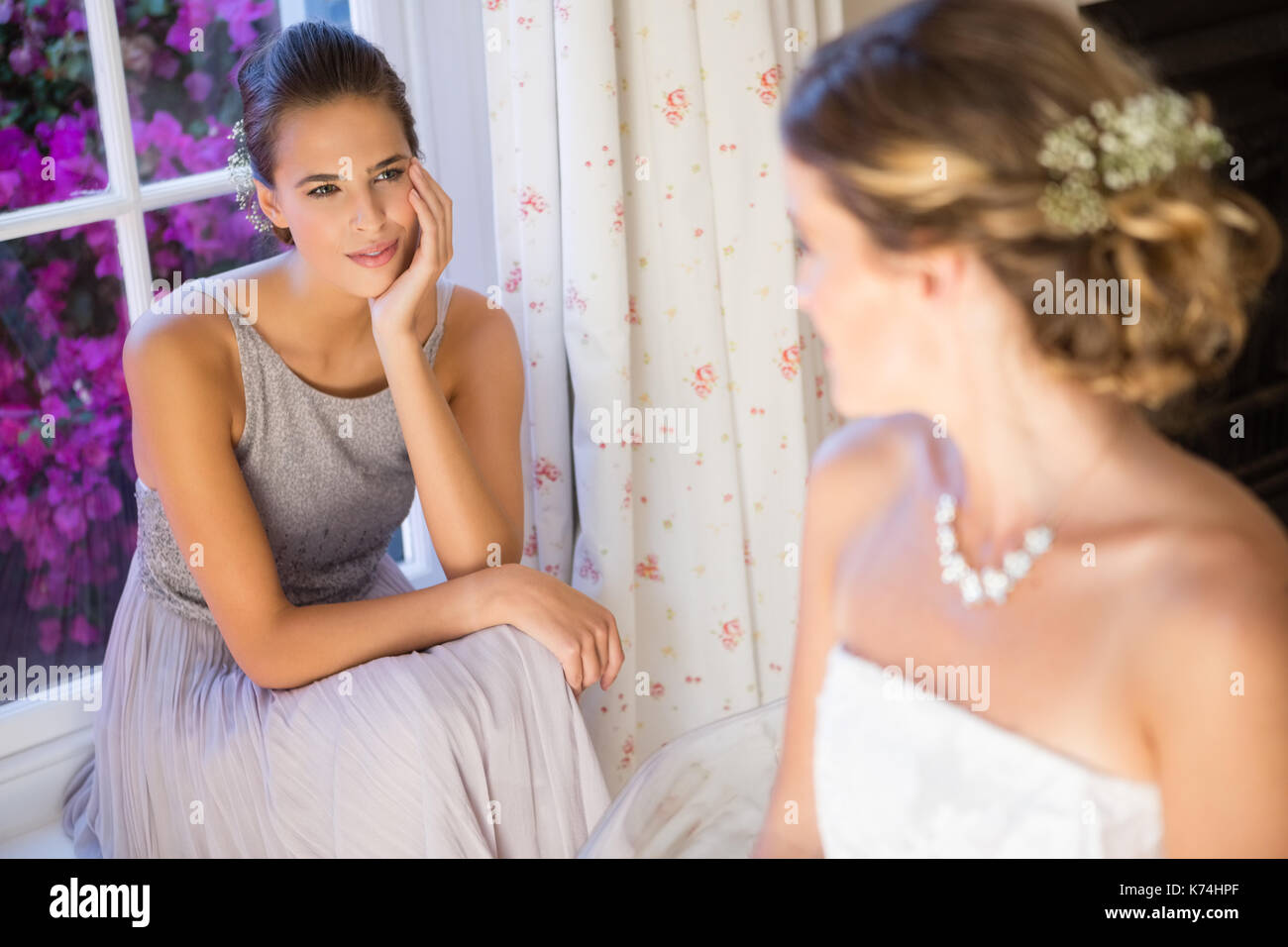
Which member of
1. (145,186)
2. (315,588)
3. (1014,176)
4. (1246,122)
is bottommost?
(315,588)

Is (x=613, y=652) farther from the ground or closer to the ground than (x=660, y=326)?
closer to the ground

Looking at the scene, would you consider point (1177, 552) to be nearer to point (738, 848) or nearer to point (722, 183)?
point (738, 848)

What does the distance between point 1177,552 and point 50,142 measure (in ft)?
4.75

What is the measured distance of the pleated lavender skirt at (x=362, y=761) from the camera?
4.77ft

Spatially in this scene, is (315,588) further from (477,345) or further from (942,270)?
(942,270)

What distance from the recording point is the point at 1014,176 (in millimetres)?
850

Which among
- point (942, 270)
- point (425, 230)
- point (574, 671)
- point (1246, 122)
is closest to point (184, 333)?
point (425, 230)

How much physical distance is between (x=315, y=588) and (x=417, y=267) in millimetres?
449

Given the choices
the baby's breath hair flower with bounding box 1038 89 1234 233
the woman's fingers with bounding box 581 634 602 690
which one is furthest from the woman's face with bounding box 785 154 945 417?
Answer: the woman's fingers with bounding box 581 634 602 690

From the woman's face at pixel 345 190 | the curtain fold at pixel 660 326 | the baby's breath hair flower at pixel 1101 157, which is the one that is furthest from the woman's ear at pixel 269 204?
the baby's breath hair flower at pixel 1101 157

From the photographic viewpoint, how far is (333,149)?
1.56 m

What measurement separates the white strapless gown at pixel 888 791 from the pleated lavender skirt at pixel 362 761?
0.51 m

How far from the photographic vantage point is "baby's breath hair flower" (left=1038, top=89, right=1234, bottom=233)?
848mm
